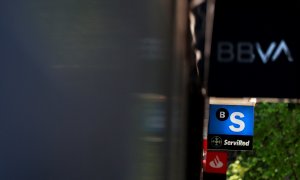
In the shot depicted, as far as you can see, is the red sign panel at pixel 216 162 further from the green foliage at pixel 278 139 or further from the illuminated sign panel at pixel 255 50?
the illuminated sign panel at pixel 255 50

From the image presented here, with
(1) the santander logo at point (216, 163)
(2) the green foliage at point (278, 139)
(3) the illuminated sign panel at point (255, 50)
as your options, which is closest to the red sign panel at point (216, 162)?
(1) the santander logo at point (216, 163)

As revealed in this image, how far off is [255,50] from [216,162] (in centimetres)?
899

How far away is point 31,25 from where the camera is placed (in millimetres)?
3920

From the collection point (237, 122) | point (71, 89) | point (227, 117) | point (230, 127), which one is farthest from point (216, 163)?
point (71, 89)

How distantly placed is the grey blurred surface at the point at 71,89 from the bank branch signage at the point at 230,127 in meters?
7.18

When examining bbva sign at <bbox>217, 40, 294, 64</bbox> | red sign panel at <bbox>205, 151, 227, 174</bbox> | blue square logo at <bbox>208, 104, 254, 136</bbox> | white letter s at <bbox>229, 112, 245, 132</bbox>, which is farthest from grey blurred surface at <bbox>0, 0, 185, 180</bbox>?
red sign panel at <bbox>205, 151, 227, 174</bbox>

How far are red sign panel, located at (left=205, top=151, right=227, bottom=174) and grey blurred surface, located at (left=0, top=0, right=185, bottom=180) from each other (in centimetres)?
922

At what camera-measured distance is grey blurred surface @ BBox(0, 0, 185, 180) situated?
12.8 ft

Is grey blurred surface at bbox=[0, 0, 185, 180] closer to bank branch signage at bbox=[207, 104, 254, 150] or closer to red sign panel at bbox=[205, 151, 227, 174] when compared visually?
bank branch signage at bbox=[207, 104, 254, 150]

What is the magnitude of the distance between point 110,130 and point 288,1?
5.00ft

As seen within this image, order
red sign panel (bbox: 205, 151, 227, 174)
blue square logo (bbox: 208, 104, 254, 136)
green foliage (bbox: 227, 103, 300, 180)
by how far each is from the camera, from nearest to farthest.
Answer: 1. blue square logo (bbox: 208, 104, 254, 136)
2. red sign panel (bbox: 205, 151, 227, 174)
3. green foliage (bbox: 227, 103, 300, 180)

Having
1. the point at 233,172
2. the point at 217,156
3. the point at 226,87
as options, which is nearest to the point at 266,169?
the point at 233,172

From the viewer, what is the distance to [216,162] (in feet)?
43.6

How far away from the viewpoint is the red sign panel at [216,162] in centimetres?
1327
